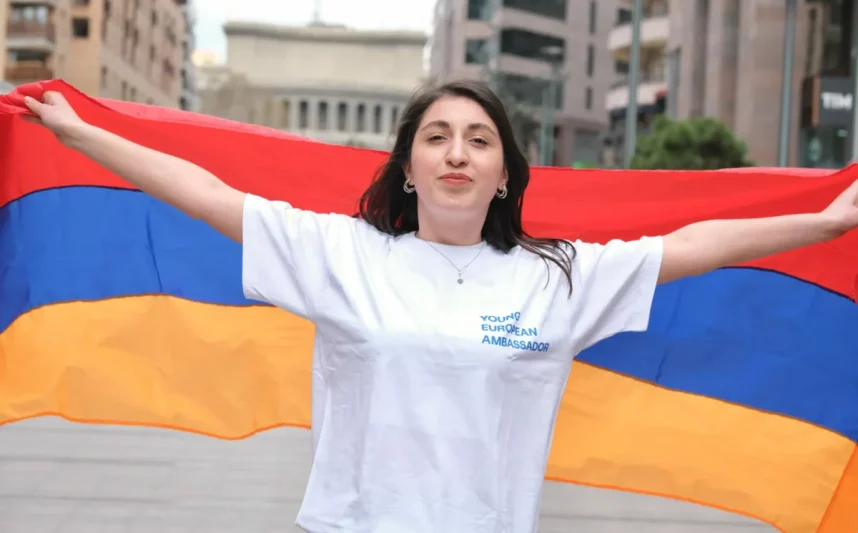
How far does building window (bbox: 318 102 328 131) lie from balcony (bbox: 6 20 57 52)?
63.6m

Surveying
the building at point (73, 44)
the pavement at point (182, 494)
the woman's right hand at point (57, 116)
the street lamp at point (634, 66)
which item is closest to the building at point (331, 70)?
the building at point (73, 44)

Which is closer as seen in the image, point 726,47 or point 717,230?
point 717,230

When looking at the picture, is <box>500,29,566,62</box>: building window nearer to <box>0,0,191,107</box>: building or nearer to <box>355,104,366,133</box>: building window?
<box>355,104,366,133</box>: building window

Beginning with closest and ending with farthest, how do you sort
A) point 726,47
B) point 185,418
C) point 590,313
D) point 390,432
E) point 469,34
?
1. point 390,432
2. point 590,313
3. point 185,418
4. point 726,47
5. point 469,34

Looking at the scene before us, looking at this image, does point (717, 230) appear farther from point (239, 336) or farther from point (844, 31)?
point (844, 31)

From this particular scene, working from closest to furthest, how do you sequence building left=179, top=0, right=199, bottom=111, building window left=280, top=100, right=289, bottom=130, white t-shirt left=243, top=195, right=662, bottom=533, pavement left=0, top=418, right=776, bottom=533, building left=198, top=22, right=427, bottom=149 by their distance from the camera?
white t-shirt left=243, top=195, right=662, bottom=533
pavement left=0, top=418, right=776, bottom=533
building left=179, top=0, right=199, bottom=111
building window left=280, top=100, right=289, bottom=130
building left=198, top=22, right=427, bottom=149

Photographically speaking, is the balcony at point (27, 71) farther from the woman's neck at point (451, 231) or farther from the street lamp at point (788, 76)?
the woman's neck at point (451, 231)

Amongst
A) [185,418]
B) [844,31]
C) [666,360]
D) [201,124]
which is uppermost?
[844,31]

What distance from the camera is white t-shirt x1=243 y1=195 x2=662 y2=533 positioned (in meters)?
2.64

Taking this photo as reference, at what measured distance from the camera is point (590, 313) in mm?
2863

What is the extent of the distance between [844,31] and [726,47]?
7930 millimetres

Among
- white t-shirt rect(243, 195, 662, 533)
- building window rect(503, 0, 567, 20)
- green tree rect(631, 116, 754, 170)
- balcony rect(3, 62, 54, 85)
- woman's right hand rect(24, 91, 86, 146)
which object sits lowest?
white t-shirt rect(243, 195, 662, 533)

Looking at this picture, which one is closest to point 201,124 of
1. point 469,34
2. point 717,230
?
point 717,230

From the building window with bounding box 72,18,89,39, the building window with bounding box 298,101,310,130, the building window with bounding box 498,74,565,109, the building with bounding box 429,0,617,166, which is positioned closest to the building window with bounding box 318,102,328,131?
the building window with bounding box 298,101,310,130
